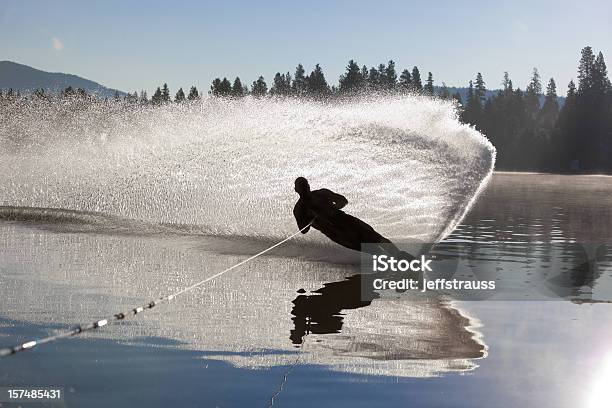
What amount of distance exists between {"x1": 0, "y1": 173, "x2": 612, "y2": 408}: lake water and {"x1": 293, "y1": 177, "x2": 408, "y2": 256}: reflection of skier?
2.04ft

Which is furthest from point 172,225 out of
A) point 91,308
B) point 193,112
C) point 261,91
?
point 261,91

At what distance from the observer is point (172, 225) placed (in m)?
21.3

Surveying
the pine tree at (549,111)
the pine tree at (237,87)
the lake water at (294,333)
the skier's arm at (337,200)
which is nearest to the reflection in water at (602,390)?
the lake water at (294,333)

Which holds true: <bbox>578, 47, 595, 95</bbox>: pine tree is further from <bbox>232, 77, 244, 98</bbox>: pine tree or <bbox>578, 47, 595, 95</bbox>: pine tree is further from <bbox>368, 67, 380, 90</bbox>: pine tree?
<bbox>232, 77, 244, 98</bbox>: pine tree

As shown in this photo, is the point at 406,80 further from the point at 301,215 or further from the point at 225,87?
the point at 301,215

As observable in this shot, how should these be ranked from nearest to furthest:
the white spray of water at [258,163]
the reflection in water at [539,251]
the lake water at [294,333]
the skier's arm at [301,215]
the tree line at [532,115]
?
the lake water at [294,333] → the reflection in water at [539,251] → the skier's arm at [301,215] → the white spray of water at [258,163] → the tree line at [532,115]

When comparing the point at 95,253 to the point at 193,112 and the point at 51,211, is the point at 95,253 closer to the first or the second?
the point at 51,211

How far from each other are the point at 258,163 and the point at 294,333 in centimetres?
1759

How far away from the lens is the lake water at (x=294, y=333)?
6.88 metres

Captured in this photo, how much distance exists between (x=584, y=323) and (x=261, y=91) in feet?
581

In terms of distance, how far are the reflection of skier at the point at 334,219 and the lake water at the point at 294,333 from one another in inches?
24.4

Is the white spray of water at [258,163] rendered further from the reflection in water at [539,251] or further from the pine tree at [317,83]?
the pine tree at [317,83]

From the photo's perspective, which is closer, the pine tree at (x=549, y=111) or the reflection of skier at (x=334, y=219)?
the reflection of skier at (x=334, y=219)

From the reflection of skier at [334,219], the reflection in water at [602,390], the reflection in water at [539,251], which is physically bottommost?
the reflection in water at [539,251]
